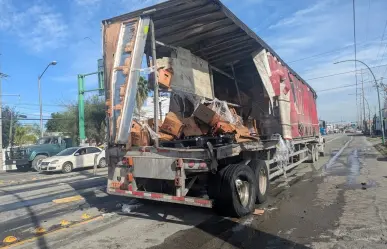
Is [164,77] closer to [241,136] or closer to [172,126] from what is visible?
[172,126]

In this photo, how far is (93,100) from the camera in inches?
1512

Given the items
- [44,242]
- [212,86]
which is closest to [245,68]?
[212,86]

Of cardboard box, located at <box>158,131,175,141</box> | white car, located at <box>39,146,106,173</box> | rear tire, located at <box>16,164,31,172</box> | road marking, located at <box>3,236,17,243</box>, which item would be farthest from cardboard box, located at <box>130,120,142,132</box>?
rear tire, located at <box>16,164,31,172</box>

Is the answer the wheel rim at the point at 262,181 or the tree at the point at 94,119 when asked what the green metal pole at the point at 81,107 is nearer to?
the tree at the point at 94,119

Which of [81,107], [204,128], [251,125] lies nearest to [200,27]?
[204,128]

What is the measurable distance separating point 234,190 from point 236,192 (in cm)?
15

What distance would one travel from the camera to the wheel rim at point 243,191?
6.66 m

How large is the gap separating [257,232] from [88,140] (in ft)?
116

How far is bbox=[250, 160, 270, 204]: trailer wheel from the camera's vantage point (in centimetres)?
763

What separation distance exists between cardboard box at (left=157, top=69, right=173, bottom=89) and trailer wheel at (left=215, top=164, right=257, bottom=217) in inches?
97.5

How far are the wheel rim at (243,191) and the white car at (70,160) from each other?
12.8m

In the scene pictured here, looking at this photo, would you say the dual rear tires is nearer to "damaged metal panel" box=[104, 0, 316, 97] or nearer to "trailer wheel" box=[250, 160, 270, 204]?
"trailer wheel" box=[250, 160, 270, 204]

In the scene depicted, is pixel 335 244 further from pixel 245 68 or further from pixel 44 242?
pixel 245 68

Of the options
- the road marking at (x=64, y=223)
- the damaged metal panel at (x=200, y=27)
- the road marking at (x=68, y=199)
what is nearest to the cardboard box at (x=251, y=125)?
the damaged metal panel at (x=200, y=27)
